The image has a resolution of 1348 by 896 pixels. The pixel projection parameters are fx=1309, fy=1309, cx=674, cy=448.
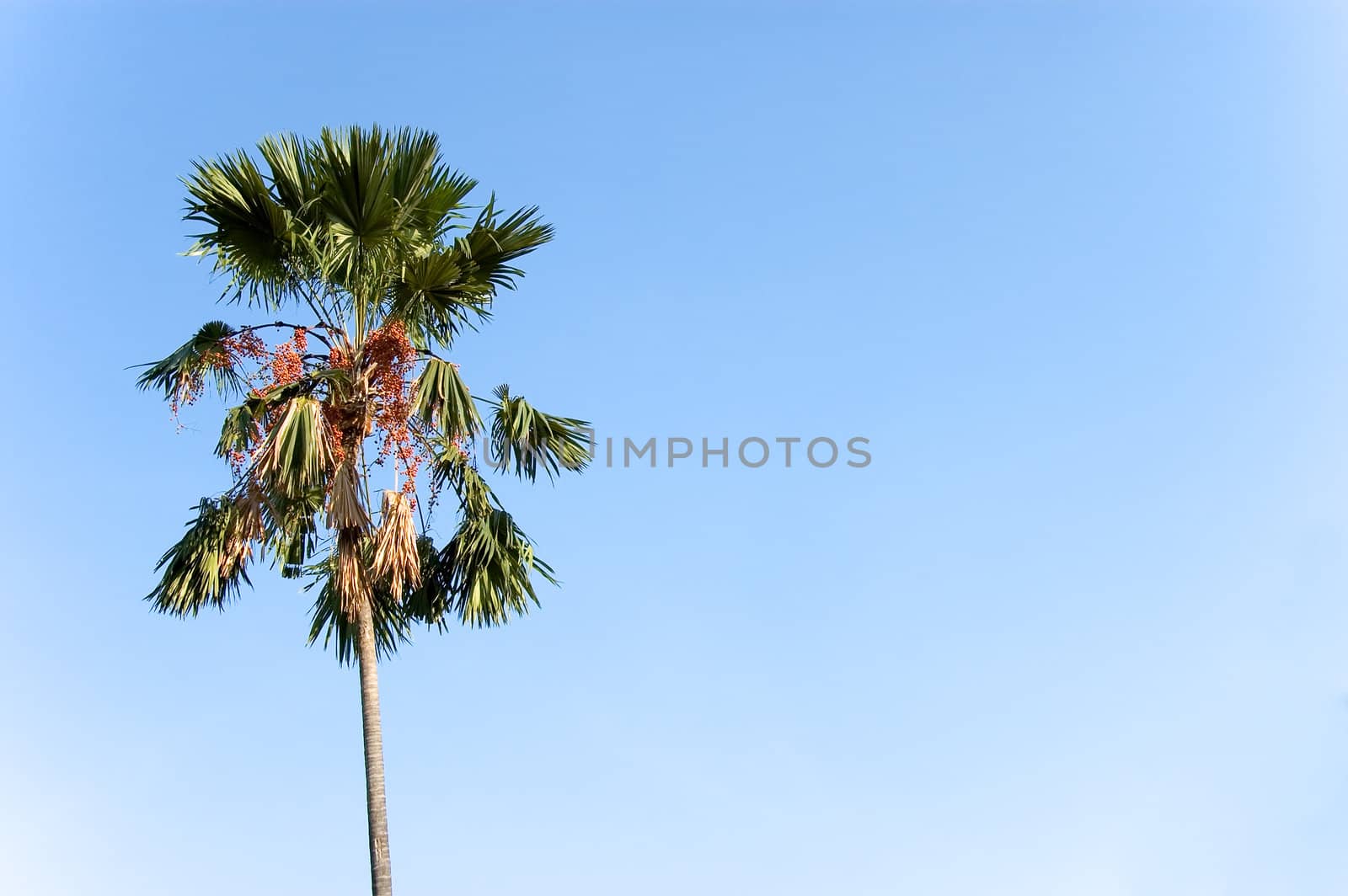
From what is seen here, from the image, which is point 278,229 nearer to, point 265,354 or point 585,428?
point 265,354

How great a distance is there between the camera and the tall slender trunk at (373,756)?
10305 mm

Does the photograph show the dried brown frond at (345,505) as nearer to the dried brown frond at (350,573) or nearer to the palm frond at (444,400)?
the dried brown frond at (350,573)

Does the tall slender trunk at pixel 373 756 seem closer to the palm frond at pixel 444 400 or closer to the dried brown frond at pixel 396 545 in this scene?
the dried brown frond at pixel 396 545

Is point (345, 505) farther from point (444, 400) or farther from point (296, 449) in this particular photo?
point (444, 400)

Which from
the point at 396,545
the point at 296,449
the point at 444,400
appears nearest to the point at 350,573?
the point at 396,545

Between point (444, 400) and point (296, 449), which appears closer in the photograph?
point (296, 449)

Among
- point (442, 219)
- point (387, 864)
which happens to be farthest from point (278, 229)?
point (387, 864)

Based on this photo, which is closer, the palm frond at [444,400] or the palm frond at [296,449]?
the palm frond at [296,449]

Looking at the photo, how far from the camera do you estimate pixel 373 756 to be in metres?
10.7

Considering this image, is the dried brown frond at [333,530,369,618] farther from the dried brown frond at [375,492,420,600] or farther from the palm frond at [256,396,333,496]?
the palm frond at [256,396,333,496]

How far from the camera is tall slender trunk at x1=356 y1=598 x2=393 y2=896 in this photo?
1030 cm

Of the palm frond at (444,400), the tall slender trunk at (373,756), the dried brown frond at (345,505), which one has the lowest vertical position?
the tall slender trunk at (373,756)

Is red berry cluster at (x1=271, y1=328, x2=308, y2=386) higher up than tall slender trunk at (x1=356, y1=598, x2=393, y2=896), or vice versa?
red berry cluster at (x1=271, y1=328, x2=308, y2=386)

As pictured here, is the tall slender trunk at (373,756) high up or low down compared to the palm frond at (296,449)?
down
